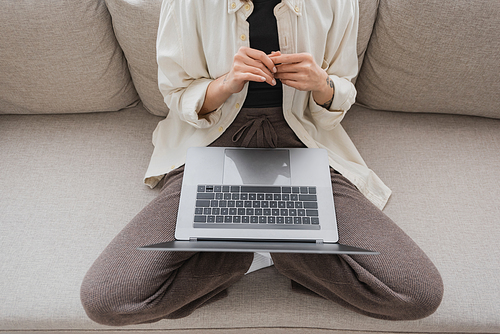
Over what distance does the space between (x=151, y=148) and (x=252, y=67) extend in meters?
0.60

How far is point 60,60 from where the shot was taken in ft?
3.96

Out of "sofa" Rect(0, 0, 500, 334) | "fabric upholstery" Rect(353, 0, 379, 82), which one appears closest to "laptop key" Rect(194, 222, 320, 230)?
"sofa" Rect(0, 0, 500, 334)

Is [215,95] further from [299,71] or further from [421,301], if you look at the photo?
[421,301]

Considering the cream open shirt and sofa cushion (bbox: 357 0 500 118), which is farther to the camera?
sofa cushion (bbox: 357 0 500 118)

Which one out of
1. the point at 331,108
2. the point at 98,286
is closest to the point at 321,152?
the point at 331,108

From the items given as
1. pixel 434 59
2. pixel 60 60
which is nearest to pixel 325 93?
pixel 434 59

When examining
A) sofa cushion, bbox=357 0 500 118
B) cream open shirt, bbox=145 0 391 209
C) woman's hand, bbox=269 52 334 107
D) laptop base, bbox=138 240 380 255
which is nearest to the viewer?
laptop base, bbox=138 240 380 255

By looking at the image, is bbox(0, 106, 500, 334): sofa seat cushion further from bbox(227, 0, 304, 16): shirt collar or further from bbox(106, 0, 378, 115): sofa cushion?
bbox(227, 0, 304, 16): shirt collar

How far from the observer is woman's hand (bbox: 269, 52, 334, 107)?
0.89 metres

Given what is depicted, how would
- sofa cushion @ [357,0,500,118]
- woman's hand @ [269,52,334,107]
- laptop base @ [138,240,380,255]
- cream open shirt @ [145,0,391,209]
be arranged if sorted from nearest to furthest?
laptop base @ [138,240,380,255], woman's hand @ [269,52,334,107], cream open shirt @ [145,0,391,209], sofa cushion @ [357,0,500,118]

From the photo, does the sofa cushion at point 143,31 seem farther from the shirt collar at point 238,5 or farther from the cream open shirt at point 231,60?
the shirt collar at point 238,5

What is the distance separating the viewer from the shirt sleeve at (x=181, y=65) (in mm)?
1003

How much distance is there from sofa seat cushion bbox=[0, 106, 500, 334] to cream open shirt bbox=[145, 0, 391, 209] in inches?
5.9

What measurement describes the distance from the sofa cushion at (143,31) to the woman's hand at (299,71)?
365 millimetres
